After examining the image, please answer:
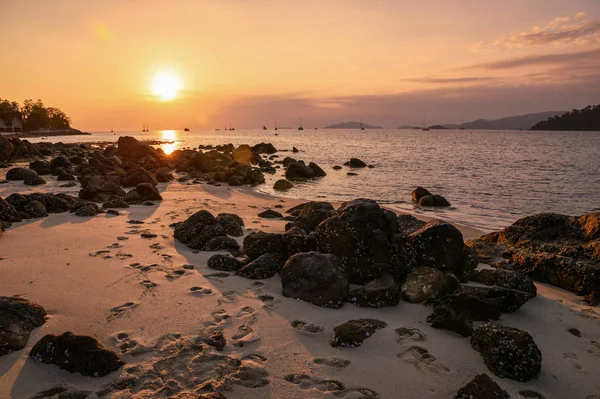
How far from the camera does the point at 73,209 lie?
36.0 ft

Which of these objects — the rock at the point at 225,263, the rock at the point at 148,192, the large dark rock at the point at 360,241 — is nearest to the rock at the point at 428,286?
the large dark rock at the point at 360,241

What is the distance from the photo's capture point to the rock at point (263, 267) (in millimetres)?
6648

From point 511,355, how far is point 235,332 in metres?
3.35

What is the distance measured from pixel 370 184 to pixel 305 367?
21639 mm

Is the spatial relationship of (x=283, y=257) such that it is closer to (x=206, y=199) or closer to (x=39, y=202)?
(x=39, y=202)

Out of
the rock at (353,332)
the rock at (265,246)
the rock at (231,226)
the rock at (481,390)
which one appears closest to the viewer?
the rock at (481,390)

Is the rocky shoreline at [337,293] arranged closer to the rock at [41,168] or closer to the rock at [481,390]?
the rock at [481,390]

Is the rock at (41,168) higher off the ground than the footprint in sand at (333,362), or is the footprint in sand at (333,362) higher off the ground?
the rock at (41,168)

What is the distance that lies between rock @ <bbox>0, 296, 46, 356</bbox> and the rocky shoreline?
16 millimetres

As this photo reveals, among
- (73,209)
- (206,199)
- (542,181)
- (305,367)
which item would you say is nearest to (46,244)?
(73,209)

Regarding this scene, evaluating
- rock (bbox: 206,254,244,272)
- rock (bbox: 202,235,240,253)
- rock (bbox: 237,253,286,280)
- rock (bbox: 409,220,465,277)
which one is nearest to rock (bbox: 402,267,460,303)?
rock (bbox: 409,220,465,277)

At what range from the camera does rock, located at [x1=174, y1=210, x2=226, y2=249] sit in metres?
8.23

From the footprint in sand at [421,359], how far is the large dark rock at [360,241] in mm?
1964

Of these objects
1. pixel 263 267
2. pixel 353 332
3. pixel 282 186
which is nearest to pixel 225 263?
pixel 263 267
